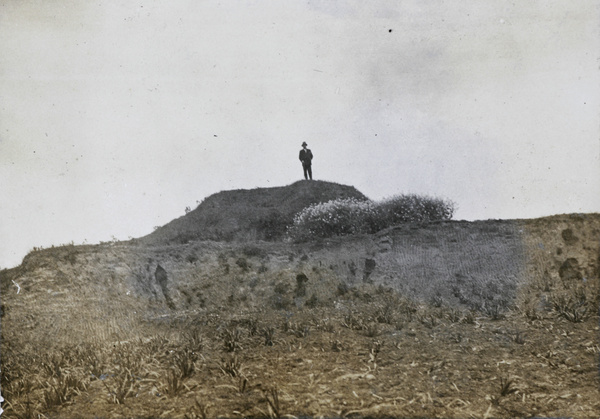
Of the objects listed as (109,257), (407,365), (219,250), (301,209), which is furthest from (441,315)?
(301,209)

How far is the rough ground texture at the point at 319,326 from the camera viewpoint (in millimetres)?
3982

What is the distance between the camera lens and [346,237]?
1123cm

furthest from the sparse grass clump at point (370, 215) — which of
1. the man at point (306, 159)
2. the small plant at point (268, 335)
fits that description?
the small plant at point (268, 335)

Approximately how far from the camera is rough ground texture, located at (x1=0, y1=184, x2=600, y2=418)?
398 cm

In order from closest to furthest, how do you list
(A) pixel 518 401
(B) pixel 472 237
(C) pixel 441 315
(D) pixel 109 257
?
1. (A) pixel 518 401
2. (C) pixel 441 315
3. (D) pixel 109 257
4. (B) pixel 472 237

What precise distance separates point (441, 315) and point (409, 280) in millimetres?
2908

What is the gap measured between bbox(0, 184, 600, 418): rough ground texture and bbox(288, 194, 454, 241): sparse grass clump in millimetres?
3636

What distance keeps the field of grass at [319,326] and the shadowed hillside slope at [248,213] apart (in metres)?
7.35

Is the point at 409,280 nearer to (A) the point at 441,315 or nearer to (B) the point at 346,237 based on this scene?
(B) the point at 346,237

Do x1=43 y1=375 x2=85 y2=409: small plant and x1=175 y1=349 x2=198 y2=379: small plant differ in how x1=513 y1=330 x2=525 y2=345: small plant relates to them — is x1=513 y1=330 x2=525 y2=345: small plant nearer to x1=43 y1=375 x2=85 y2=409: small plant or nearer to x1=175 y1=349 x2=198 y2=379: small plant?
x1=175 y1=349 x2=198 y2=379: small plant

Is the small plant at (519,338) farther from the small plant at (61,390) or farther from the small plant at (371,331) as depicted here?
the small plant at (61,390)

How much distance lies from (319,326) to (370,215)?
960 centimetres

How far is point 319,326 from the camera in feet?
19.8

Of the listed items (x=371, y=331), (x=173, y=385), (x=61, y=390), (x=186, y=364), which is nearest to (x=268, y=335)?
(x=186, y=364)
